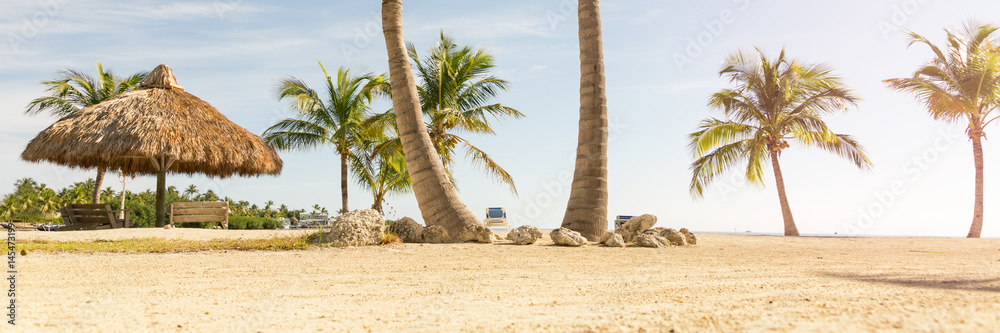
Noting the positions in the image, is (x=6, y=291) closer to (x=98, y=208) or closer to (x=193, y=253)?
(x=193, y=253)

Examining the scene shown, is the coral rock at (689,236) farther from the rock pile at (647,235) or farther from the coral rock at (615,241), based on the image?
the coral rock at (615,241)

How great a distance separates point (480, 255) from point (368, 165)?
13354 mm

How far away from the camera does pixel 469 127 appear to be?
1519 cm

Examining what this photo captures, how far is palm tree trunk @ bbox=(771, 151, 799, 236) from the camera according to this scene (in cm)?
1625

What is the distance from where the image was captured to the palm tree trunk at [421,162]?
31.7 feet

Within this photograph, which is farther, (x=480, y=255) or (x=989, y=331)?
(x=480, y=255)

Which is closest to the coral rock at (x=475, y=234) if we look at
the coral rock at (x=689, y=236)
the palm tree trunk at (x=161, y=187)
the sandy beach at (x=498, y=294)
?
the sandy beach at (x=498, y=294)

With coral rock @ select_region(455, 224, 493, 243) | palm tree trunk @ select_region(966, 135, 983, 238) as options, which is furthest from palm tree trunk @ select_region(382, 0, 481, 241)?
palm tree trunk @ select_region(966, 135, 983, 238)

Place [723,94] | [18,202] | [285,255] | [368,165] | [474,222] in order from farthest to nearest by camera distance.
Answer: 1. [18,202]
2. [368,165]
3. [723,94]
4. [474,222]
5. [285,255]

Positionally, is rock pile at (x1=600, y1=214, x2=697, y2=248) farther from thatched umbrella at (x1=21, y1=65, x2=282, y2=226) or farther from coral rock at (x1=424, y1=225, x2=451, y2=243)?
thatched umbrella at (x1=21, y1=65, x2=282, y2=226)

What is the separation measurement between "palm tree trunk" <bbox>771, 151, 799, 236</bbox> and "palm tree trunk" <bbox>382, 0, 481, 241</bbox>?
10.7 m

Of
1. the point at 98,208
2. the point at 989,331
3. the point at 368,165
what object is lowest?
the point at 989,331

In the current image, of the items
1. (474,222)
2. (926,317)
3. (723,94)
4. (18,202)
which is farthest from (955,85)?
(18,202)

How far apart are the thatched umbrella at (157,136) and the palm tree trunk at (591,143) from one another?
971cm
